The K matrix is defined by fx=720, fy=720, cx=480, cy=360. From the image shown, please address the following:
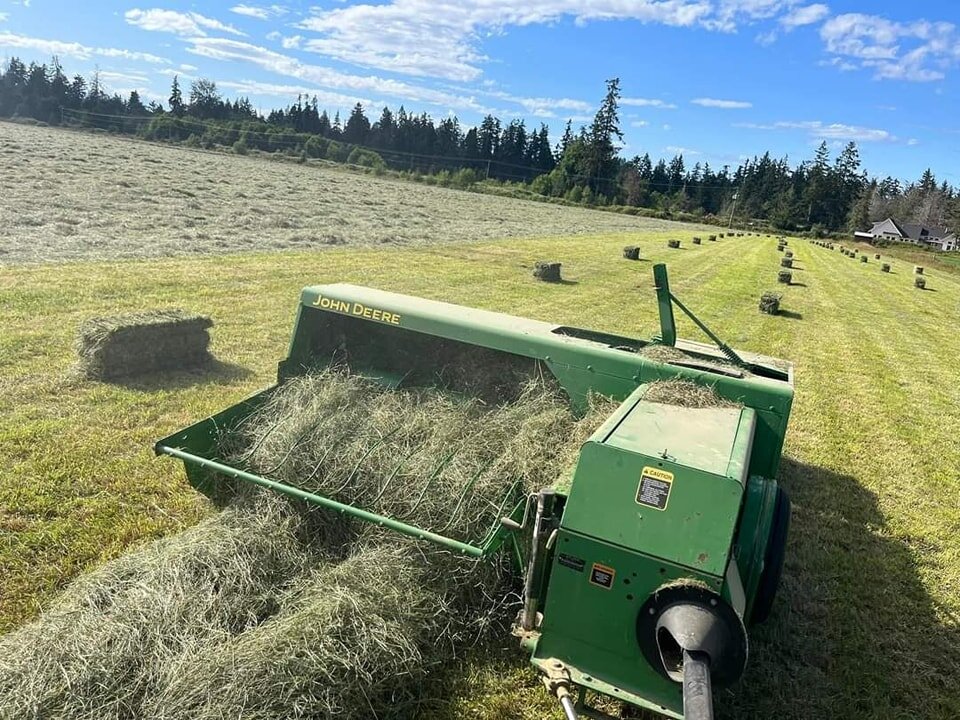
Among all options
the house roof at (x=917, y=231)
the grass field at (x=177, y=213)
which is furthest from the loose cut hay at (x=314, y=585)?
the house roof at (x=917, y=231)

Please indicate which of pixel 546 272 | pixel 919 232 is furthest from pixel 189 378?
pixel 919 232

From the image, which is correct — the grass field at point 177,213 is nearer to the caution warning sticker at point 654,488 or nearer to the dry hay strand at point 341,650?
the dry hay strand at point 341,650

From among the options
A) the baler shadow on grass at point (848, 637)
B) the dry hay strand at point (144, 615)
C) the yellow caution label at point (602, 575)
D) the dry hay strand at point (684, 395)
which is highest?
the dry hay strand at point (684, 395)

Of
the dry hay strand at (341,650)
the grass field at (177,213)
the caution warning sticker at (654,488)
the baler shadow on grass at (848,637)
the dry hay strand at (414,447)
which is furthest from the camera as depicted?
the grass field at (177,213)

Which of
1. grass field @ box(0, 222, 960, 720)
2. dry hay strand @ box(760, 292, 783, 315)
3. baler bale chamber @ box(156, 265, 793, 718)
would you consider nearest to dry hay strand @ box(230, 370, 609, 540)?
baler bale chamber @ box(156, 265, 793, 718)

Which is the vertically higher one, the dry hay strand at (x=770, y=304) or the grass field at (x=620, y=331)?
the dry hay strand at (x=770, y=304)

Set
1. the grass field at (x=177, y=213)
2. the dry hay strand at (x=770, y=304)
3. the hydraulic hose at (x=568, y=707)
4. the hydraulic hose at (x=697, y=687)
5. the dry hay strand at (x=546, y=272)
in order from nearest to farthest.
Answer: the hydraulic hose at (x=697, y=687) → the hydraulic hose at (x=568, y=707) → the grass field at (x=177, y=213) → the dry hay strand at (x=770, y=304) → the dry hay strand at (x=546, y=272)

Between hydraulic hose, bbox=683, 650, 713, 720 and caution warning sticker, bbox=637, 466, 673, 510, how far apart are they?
54cm

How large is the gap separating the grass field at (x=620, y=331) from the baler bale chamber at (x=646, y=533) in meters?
0.43

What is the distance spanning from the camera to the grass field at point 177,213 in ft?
45.5

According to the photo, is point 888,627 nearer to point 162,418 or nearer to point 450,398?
point 450,398

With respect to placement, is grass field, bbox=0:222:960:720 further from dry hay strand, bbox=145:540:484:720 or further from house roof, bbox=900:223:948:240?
house roof, bbox=900:223:948:240

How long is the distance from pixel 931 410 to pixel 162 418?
29.0 feet

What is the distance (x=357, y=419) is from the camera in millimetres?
4457
